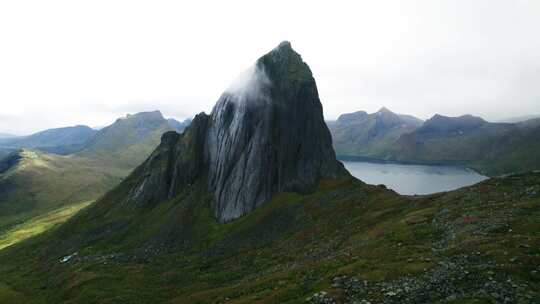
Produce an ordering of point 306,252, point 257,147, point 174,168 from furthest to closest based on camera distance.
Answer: point 174,168, point 257,147, point 306,252

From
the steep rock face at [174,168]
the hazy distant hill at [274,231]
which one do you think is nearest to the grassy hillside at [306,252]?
the hazy distant hill at [274,231]

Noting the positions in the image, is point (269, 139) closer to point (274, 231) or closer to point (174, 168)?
point (274, 231)

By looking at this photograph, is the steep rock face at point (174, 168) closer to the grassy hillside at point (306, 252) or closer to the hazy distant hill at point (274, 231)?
the hazy distant hill at point (274, 231)

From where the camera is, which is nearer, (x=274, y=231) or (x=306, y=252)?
(x=306, y=252)

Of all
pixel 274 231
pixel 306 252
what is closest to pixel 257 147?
pixel 274 231

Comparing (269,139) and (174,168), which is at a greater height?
(269,139)
